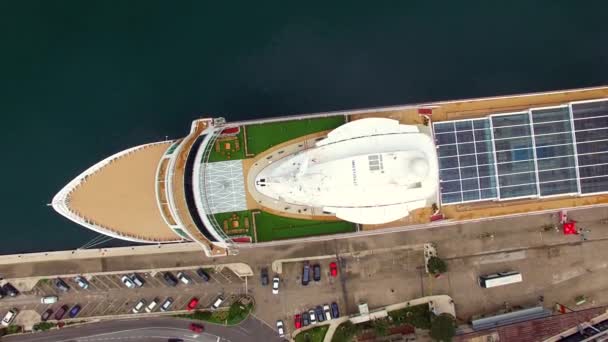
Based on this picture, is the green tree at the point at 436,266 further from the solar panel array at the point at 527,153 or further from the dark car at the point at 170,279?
the dark car at the point at 170,279

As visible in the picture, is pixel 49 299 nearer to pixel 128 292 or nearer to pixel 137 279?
pixel 128 292

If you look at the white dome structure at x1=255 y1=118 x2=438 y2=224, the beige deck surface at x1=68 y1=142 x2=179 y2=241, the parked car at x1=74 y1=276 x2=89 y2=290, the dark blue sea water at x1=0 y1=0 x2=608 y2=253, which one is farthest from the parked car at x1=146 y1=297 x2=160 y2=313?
the white dome structure at x1=255 y1=118 x2=438 y2=224

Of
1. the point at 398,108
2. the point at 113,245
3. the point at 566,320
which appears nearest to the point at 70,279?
the point at 113,245

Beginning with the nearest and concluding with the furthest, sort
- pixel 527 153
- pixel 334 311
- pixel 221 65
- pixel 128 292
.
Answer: pixel 527 153, pixel 128 292, pixel 334 311, pixel 221 65

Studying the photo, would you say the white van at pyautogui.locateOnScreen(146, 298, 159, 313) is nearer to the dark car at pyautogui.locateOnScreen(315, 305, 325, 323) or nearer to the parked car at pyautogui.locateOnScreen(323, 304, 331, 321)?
the dark car at pyautogui.locateOnScreen(315, 305, 325, 323)

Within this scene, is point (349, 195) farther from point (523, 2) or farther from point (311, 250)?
point (523, 2)

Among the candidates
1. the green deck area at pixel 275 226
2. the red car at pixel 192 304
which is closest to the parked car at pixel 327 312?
the green deck area at pixel 275 226

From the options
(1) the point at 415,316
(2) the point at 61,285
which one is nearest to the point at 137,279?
(2) the point at 61,285
